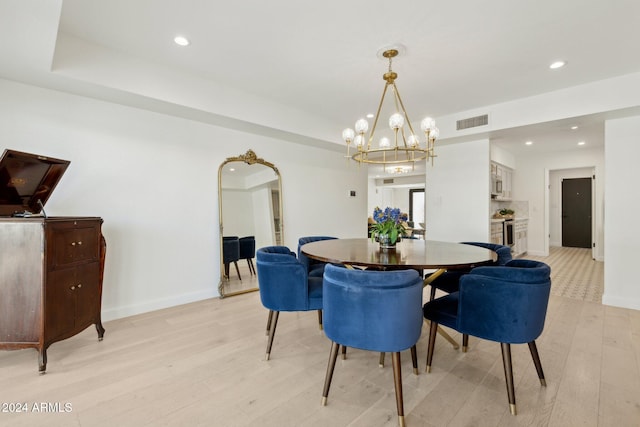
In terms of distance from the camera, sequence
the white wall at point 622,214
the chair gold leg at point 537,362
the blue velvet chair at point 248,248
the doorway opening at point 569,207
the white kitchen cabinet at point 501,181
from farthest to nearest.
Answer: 1. the doorway opening at point 569,207
2. the white kitchen cabinet at point 501,181
3. the blue velvet chair at point 248,248
4. the white wall at point 622,214
5. the chair gold leg at point 537,362

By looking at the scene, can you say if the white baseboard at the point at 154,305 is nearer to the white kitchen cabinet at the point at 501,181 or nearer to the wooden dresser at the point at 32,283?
the wooden dresser at the point at 32,283

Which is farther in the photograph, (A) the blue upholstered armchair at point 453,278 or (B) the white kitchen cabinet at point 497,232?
(B) the white kitchen cabinet at point 497,232

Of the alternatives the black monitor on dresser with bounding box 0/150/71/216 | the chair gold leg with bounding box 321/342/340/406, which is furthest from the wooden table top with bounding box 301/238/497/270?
the black monitor on dresser with bounding box 0/150/71/216

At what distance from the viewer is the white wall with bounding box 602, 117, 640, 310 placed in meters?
3.47

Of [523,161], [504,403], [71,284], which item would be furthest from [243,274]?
[523,161]

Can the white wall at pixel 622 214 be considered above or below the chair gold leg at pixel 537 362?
above

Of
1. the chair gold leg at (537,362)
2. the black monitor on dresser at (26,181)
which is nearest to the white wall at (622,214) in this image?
the chair gold leg at (537,362)

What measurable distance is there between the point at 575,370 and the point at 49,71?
4.62 metres

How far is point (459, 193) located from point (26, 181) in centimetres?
524

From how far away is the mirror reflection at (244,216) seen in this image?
3953mm

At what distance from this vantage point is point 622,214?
3.54 meters

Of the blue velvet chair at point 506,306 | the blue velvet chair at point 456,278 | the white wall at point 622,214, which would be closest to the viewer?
the blue velvet chair at point 506,306

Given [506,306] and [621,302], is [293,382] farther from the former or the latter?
[621,302]

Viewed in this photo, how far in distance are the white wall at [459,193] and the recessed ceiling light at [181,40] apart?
13.3 ft
